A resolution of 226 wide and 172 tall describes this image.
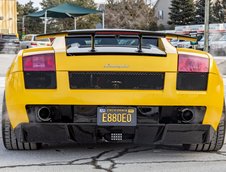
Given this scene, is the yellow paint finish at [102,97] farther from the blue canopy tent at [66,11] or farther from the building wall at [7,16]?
the building wall at [7,16]

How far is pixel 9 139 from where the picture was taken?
15.9 ft

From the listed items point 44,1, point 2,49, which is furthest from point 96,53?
point 44,1

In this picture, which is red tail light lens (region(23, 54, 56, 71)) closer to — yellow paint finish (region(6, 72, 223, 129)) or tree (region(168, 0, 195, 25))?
yellow paint finish (region(6, 72, 223, 129))

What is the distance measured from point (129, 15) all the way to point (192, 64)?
70.1 metres

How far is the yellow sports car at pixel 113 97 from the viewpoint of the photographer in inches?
170

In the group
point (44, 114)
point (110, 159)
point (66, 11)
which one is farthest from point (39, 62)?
point (66, 11)

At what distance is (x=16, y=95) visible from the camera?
441cm

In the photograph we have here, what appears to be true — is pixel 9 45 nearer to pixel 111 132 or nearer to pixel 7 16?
pixel 7 16

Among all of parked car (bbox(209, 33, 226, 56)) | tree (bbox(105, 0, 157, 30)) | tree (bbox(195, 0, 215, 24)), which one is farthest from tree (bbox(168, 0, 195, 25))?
parked car (bbox(209, 33, 226, 56))

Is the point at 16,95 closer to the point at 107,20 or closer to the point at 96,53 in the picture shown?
the point at 96,53

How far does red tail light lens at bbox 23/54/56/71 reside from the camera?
14.4 feet

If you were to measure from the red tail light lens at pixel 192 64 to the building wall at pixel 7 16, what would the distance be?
2272 inches

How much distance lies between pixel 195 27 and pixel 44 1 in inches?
1730

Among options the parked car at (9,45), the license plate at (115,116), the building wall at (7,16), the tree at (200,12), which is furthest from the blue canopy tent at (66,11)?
the tree at (200,12)
